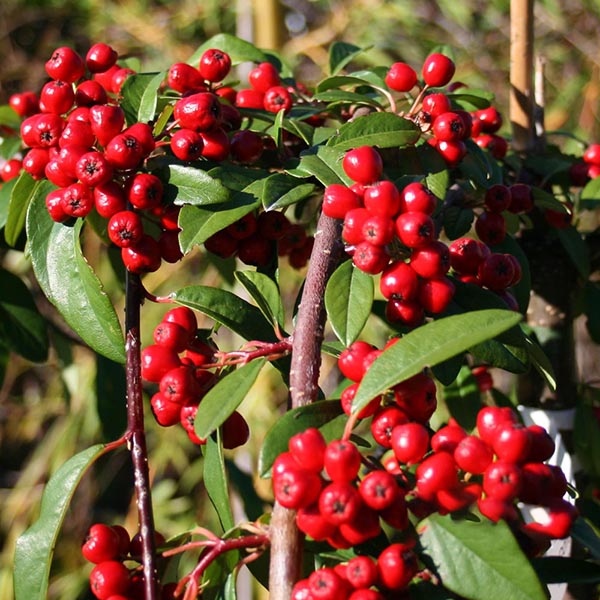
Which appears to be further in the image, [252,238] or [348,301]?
[252,238]

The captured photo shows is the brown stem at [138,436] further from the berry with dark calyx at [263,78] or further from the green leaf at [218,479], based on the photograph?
the berry with dark calyx at [263,78]

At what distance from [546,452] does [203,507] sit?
1.91 meters

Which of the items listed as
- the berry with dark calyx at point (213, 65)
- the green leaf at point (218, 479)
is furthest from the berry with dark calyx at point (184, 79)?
the green leaf at point (218, 479)

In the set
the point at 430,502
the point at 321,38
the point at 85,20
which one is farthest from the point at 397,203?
the point at 85,20

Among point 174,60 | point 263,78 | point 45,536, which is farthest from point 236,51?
point 174,60

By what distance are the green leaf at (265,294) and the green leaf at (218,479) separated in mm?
112

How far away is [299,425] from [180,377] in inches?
4.2

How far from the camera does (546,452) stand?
0.51 meters

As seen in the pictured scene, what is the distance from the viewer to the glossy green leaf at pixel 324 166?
62cm

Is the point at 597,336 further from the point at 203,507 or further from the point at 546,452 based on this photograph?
the point at 203,507

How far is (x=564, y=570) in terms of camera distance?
611 mm

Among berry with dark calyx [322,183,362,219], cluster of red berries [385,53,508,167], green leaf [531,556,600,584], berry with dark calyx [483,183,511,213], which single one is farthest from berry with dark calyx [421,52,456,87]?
green leaf [531,556,600,584]

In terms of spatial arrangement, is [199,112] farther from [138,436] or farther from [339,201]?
[138,436]

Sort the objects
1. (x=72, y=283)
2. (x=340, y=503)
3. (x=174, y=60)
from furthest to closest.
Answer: (x=174, y=60), (x=72, y=283), (x=340, y=503)
